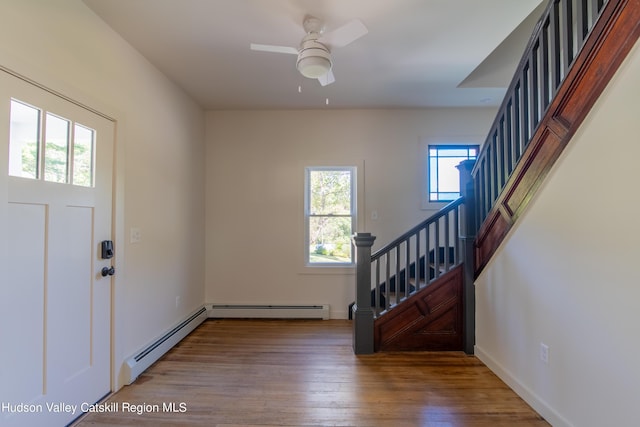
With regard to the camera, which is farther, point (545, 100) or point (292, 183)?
point (292, 183)

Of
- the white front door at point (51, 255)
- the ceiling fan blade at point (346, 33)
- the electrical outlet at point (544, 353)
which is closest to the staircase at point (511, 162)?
the electrical outlet at point (544, 353)

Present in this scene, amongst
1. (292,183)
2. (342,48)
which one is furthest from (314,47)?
(292,183)

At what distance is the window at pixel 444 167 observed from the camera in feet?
12.9

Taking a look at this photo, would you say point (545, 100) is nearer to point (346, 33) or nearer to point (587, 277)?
point (587, 277)

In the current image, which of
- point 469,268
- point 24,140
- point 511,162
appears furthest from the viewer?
point 469,268

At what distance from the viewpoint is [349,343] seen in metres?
3.04

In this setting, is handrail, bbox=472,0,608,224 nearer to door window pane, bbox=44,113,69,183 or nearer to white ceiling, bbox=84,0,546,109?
white ceiling, bbox=84,0,546,109

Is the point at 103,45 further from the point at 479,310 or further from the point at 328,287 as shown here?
the point at 479,310

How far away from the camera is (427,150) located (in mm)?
3895

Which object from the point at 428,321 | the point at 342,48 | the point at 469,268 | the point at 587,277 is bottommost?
the point at 428,321

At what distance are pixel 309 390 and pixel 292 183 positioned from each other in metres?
2.44

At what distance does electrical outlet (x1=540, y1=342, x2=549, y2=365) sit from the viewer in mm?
1871

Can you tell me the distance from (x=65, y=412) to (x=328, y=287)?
2683mm

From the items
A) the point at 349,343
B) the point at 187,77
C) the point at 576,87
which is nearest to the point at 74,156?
the point at 187,77
